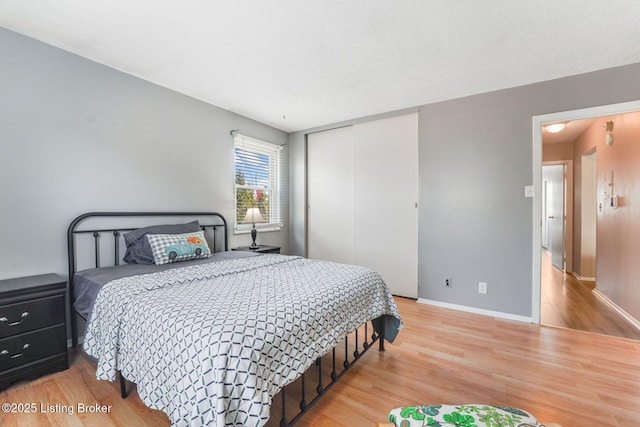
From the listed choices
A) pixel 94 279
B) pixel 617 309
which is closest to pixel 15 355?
pixel 94 279

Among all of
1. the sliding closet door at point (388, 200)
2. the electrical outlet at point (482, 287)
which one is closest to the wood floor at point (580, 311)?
the electrical outlet at point (482, 287)

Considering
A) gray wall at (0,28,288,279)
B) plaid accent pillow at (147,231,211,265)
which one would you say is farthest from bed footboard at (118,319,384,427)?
gray wall at (0,28,288,279)

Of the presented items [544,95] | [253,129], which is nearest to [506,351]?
[544,95]

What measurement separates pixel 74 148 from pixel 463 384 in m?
3.49

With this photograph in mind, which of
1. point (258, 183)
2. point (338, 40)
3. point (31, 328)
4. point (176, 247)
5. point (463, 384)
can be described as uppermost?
point (338, 40)

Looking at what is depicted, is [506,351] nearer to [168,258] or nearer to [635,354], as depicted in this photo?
[635,354]

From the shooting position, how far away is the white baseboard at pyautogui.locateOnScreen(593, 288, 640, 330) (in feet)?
9.30

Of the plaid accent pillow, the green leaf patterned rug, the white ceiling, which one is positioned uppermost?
the white ceiling

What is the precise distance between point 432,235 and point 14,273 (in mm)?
3935

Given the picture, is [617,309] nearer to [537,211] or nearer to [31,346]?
[537,211]

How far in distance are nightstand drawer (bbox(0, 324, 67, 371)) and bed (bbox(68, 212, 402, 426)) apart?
0.69ft

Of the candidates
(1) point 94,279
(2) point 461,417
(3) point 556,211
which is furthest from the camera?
(3) point 556,211

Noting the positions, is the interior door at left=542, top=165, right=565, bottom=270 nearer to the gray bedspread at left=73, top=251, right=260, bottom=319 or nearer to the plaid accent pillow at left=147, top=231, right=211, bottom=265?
the plaid accent pillow at left=147, top=231, right=211, bottom=265

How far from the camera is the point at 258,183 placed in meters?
4.23
